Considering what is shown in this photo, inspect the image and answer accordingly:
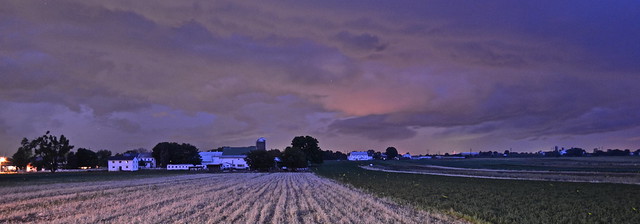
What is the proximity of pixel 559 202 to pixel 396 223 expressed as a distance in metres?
14.9

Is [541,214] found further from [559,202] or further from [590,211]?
[559,202]

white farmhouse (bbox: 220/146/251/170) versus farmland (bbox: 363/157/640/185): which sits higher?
white farmhouse (bbox: 220/146/251/170)

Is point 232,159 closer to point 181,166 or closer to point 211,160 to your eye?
point 181,166

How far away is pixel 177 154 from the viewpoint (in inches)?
5615

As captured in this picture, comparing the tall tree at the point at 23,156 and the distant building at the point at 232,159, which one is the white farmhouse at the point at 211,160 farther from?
the tall tree at the point at 23,156

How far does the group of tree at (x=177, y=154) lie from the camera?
143 m

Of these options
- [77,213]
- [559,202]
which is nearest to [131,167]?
[77,213]

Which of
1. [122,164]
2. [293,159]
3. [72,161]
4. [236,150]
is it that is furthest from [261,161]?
[72,161]

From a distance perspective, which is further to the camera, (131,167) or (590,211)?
(131,167)

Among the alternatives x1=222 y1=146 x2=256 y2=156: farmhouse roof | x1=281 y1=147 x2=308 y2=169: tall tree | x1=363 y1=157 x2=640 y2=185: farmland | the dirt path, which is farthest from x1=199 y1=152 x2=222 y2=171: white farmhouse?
the dirt path

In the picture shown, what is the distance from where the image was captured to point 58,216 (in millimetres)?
21750

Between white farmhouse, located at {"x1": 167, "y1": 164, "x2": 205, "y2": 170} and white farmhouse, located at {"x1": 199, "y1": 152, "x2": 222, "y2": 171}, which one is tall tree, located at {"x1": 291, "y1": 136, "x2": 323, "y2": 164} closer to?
white farmhouse, located at {"x1": 199, "y1": 152, "x2": 222, "y2": 171}

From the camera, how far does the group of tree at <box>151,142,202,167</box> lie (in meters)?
143

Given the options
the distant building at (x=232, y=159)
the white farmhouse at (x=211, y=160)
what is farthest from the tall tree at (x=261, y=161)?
the white farmhouse at (x=211, y=160)
